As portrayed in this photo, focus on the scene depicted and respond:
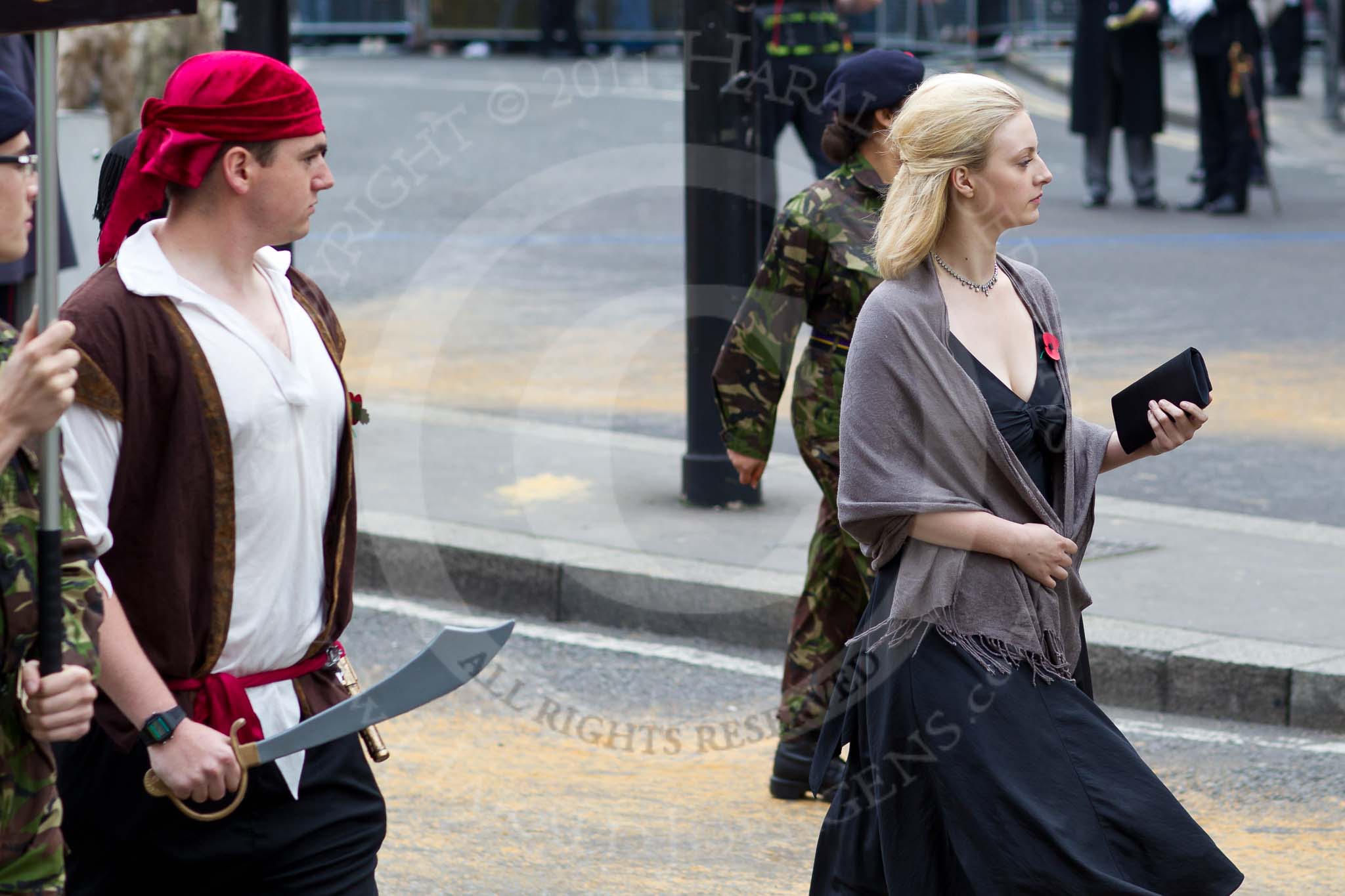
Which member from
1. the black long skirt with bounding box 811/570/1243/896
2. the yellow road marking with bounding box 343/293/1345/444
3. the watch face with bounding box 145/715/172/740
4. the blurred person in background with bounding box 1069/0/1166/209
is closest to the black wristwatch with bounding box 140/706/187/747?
the watch face with bounding box 145/715/172/740

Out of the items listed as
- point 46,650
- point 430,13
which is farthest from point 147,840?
point 430,13

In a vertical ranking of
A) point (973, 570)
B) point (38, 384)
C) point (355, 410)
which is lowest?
point (973, 570)

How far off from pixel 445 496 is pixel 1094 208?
964cm

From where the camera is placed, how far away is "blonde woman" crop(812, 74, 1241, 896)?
3340 millimetres

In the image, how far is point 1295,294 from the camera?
12094mm

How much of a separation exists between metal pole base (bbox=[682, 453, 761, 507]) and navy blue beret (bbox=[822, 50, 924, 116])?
9.10 ft

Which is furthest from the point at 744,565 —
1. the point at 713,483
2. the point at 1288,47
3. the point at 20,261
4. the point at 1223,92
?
the point at 1288,47

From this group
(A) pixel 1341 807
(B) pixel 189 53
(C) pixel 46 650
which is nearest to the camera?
(C) pixel 46 650

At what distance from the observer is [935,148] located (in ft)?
11.7

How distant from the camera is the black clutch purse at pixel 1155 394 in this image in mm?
3557

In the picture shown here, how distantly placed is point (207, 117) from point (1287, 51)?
22.2 m

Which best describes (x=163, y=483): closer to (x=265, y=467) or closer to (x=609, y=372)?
(x=265, y=467)

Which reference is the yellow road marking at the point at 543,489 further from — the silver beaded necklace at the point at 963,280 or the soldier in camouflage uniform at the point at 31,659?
the soldier in camouflage uniform at the point at 31,659

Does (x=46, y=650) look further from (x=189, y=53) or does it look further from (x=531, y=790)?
(x=189, y=53)
